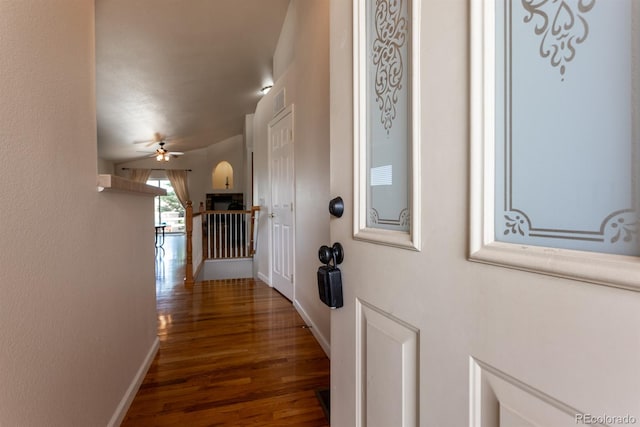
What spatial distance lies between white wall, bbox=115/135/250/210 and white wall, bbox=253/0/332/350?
7750 mm

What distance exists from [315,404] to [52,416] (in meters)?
1.15

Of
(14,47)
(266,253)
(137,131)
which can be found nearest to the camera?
(14,47)

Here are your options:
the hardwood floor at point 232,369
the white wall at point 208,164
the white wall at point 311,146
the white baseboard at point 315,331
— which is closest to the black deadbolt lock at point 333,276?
the hardwood floor at point 232,369

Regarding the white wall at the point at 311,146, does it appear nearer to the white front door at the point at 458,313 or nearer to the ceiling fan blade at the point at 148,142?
the white front door at the point at 458,313

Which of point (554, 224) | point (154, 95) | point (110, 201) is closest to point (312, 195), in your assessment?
point (110, 201)

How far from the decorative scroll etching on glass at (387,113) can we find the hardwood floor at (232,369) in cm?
132

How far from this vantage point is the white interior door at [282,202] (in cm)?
333

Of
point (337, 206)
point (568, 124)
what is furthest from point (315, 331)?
point (568, 124)

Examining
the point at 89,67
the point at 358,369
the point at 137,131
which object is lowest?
the point at 358,369

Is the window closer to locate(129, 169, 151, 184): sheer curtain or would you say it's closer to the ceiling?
locate(129, 169, 151, 184): sheer curtain

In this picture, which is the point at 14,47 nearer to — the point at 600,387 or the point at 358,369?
the point at 358,369

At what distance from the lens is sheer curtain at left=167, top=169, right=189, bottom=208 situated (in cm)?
1053

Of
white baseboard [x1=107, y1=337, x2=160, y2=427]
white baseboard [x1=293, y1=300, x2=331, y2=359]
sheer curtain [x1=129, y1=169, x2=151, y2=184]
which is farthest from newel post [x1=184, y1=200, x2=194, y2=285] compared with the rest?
sheer curtain [x1=129, y1=169, x2=151, y2=184]

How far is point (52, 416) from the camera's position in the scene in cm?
96
